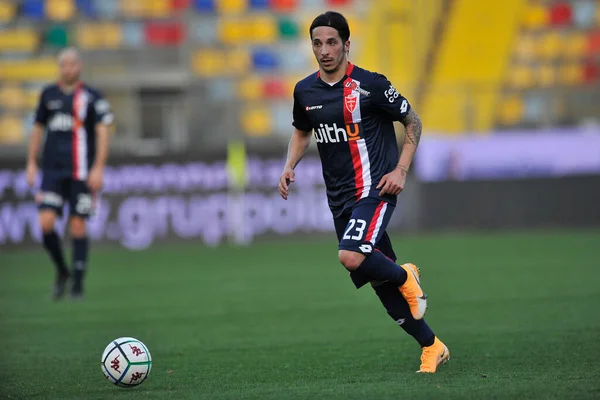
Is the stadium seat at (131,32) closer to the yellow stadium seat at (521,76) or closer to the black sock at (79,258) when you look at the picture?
the yellow stadium seat at (521,76)

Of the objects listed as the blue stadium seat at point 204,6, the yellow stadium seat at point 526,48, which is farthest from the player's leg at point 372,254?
the yellow stadium seat at point 526,48

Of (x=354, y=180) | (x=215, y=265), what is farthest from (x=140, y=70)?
(x=354, y=180)

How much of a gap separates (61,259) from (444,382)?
19.6 feet

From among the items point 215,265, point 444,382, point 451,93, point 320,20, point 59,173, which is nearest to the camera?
point 444,382

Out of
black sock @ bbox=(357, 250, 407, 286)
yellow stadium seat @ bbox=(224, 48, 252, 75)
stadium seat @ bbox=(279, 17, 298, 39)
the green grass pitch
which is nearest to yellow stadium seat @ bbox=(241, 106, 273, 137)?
yellow stadium seat @ bbox=(224, 48, 252, 75)

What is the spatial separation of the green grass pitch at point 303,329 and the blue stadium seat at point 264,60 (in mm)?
8451

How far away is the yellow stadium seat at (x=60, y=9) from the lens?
2280 centimetres

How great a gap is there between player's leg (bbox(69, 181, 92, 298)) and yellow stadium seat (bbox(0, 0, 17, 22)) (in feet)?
42.7

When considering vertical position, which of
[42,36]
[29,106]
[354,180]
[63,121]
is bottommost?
[354,180]

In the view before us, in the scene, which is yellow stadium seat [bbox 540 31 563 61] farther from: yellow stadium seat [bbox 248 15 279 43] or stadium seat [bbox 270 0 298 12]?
yellow stadium seat [bbox 248 15 279 43]

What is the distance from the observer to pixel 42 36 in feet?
74.6

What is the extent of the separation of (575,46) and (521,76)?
135 cm

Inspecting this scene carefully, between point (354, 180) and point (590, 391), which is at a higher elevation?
point (354, 180)

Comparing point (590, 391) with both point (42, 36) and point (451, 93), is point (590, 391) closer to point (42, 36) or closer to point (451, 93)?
point (451, 93)
